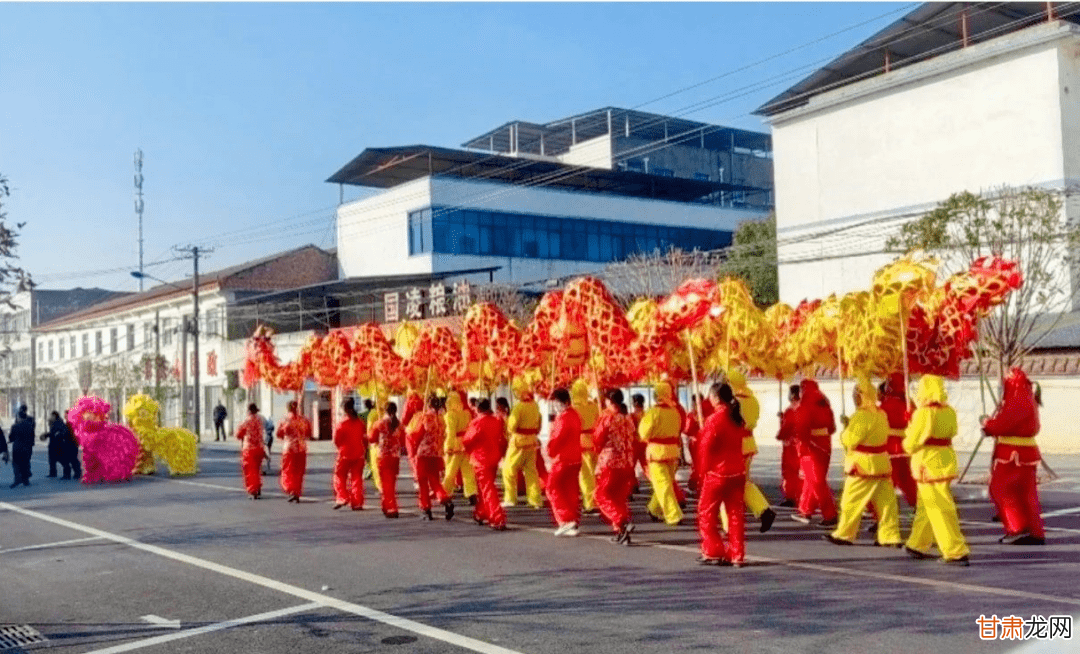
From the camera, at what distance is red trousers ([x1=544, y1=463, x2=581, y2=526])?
11.7 meters

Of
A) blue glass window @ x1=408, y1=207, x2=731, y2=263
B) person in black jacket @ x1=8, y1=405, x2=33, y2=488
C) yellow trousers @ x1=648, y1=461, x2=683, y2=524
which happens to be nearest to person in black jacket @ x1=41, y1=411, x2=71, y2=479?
person in black jacket @ x1=8, y1=405, x2=33, y2=488

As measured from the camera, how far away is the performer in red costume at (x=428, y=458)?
44.7ft

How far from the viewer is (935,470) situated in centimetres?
927

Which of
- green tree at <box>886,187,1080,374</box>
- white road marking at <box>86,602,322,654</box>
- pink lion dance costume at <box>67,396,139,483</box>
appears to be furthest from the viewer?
pink lion dance costume at <box>67,396,139,483</box>

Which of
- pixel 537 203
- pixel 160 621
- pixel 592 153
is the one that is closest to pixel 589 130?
pixel 592 153

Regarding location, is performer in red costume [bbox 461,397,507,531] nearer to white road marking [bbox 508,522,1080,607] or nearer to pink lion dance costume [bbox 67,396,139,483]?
white road marking [bbox 508,522,1080,607]

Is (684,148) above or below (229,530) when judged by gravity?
above

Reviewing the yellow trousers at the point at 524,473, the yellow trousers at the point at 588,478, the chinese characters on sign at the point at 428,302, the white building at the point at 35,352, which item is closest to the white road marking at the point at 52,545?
the yellow trousers at the point at 524,473

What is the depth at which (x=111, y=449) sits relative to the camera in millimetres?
21422

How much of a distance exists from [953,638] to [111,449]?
61.1 feet

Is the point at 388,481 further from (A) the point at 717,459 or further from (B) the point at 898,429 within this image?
(B) the point at 898,429

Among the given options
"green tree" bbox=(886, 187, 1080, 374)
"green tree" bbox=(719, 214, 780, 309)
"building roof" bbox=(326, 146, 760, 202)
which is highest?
"building roof" bbox=(326, 146, 760, 202)

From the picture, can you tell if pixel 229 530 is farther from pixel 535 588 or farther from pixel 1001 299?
pixel 1001 299

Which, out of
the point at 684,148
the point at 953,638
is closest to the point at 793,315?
the point at 953,638
